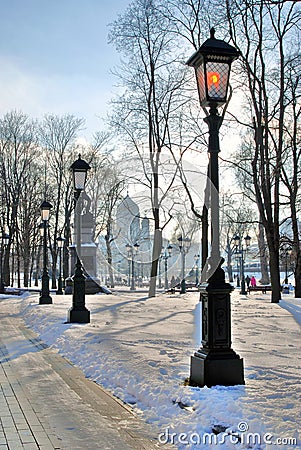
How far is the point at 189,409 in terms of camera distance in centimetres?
541

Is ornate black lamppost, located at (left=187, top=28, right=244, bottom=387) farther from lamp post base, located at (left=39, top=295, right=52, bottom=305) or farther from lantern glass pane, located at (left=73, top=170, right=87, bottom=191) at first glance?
lamp post base, located at (left=39, top=295, right=52, bottom=305)

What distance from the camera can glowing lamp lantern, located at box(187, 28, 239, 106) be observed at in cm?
664

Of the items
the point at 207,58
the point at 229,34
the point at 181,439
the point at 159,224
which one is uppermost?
the point at 229,34

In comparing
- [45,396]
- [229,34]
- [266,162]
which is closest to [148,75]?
[229,34]

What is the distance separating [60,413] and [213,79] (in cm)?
439

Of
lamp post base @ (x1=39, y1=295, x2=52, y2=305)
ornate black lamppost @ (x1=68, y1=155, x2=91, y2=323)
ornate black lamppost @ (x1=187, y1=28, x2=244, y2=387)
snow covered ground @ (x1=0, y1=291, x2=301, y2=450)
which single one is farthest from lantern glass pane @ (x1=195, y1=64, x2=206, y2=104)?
lamp post base @ (x1=39, y1=295, x2=52, y2=305)

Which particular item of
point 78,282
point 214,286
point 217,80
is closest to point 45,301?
point 78,282

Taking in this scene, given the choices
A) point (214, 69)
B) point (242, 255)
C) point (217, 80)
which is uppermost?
point (214, 69)

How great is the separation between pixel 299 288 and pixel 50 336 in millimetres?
14384

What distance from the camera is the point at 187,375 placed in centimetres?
685

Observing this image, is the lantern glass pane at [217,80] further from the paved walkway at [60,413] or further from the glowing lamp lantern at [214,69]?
the paved walkway at [60,413]

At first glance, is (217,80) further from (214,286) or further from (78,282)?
(78,282)

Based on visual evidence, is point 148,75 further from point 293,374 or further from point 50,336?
point 293,374

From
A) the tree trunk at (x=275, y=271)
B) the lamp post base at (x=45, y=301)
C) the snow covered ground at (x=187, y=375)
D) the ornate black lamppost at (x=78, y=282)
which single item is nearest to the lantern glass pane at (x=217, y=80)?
the snow covered ground at (x=187, y=375)
